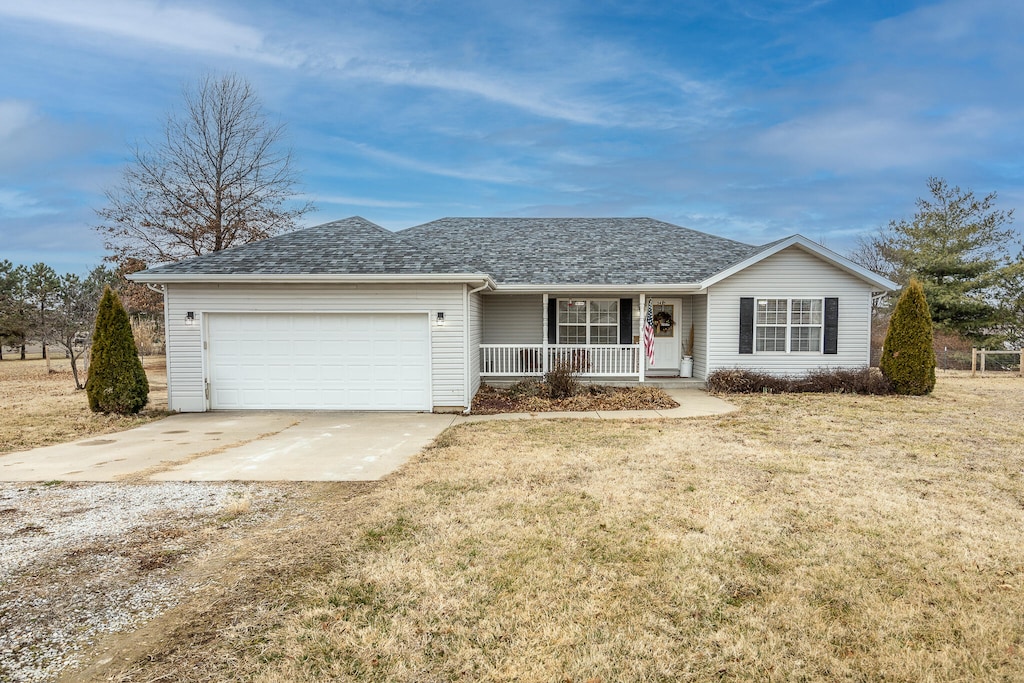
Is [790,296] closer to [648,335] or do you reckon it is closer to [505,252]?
[648,335]

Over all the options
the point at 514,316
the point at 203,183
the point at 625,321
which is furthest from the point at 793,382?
the point at 203,183

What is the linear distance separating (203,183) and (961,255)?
32710mm

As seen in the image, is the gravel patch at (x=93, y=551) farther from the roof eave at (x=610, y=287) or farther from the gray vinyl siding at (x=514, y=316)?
the gray vinyl siding at (x=514, y=316)

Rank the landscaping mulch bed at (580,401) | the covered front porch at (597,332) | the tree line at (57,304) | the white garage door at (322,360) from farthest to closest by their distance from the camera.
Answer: the tree line at (57,304), the covered front porch at (597,332), the landscaping mulch bed at (580,401), the white garage door at (322,360)

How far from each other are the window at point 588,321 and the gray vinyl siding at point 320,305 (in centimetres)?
524

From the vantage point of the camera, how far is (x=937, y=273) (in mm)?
23000

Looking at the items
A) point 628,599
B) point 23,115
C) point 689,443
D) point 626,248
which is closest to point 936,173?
point 626,248

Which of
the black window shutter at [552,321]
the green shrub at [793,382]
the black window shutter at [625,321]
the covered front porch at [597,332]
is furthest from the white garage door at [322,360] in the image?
the green shrub at [793,382]

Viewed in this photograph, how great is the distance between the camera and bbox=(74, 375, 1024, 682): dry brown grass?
272cm

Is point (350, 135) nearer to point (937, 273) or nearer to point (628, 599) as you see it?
point (628, 599)

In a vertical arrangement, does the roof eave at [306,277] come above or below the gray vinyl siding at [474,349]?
above

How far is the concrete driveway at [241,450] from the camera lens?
636 cm

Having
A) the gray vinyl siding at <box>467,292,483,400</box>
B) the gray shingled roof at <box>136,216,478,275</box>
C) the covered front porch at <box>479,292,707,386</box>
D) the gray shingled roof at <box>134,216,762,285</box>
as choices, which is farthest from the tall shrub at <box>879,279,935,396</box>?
the gray shingled roof at <box>136,216,478,275</box>

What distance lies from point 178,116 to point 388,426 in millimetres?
18669
